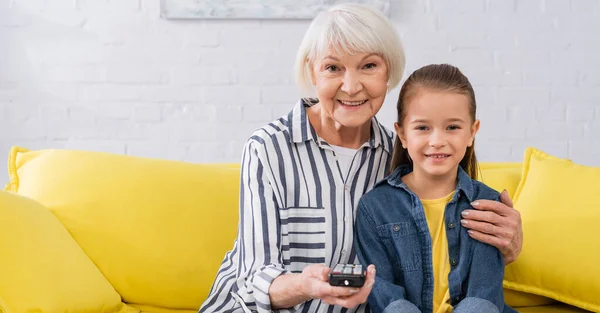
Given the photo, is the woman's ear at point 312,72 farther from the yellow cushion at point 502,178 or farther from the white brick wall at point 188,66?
the white brick wall at point 188,66

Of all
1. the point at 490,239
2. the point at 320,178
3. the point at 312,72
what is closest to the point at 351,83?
the point at 312,72

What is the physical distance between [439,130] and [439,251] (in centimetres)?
27

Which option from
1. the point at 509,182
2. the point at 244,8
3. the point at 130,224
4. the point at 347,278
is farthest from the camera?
the point at 244,8

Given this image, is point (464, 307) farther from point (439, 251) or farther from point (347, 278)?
point (347, 278)

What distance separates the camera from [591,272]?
76.0 inches

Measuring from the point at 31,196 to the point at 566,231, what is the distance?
4.70 ft

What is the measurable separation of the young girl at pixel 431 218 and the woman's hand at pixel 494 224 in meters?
0.02

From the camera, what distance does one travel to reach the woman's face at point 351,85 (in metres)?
1.66

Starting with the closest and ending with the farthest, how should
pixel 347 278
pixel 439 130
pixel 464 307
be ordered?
1. pixel 347 278
2. pixel 464 307
3. pixel 439 130

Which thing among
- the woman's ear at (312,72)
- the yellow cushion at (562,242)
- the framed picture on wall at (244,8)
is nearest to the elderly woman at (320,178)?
the woman's ear at (312,72)

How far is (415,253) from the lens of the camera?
163 cm

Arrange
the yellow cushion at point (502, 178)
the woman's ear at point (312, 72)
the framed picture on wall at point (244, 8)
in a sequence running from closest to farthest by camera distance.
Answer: the woman's ear at point (312, 72), the yellow cushion at point (502, 178), the framed picture on wall at point (244, 8)

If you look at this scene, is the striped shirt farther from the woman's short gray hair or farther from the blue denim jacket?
the woman's short gray hair

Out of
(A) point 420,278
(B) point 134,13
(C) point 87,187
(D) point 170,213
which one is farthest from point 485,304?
(B) point 134,13
